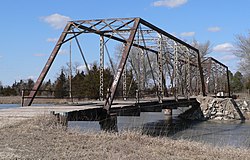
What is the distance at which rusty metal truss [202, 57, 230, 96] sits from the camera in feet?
182

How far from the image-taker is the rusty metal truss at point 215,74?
5533cm

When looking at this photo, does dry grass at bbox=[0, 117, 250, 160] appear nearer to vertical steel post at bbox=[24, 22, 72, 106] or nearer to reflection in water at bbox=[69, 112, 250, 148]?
reflection in water at bbox=[69, 112, 250, 148]

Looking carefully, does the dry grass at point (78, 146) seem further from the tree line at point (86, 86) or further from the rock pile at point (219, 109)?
the rock pile at point (219, 109)

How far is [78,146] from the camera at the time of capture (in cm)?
1024

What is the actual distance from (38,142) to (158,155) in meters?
3.49

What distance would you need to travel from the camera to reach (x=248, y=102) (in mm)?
46469

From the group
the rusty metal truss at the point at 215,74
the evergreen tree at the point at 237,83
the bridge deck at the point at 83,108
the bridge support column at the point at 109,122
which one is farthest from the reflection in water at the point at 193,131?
the evergreen tree at the point at 237,83

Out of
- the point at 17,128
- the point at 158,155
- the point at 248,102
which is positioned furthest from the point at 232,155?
the point at 248,102

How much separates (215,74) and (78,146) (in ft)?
184

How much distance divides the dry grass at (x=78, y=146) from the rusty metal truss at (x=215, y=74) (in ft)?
143

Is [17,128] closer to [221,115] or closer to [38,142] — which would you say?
[38,142]

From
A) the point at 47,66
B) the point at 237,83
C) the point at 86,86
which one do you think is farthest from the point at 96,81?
the point at 237,83

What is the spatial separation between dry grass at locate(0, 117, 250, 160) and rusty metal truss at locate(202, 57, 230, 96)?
143 feet

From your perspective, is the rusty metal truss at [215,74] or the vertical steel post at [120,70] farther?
the rusty metal truss at [215,74]
